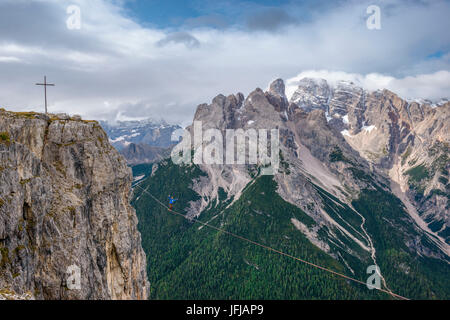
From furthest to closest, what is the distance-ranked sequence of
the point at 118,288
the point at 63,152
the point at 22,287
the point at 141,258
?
the point at 141,258 → the point at 118,288 → the point at 63,152 → the point at 22,287

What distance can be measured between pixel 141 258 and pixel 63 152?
70.3 feet

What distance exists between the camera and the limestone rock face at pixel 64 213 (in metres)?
30.9

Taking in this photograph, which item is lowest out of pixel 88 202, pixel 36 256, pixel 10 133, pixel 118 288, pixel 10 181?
pixel 118 288

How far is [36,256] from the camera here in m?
33.1

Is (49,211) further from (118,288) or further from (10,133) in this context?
(118,288)

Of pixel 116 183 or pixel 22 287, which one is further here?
pixel 116 183

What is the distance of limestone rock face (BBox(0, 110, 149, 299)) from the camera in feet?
101

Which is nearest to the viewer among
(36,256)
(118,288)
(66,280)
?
(36,256)

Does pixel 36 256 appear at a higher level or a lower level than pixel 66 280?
higher

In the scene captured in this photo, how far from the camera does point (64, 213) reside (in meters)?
37.0
